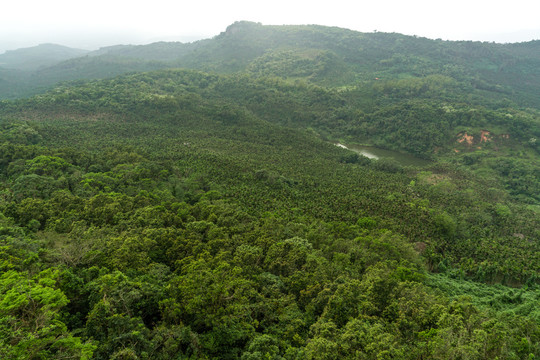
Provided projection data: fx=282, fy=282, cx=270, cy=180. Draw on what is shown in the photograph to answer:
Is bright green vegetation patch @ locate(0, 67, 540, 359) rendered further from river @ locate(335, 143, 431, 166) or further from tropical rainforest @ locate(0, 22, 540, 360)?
river @ locate(335, 143, 431, 166)

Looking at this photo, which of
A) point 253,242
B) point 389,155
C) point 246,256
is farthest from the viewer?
point 389,155

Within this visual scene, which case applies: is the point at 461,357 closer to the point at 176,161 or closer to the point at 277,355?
the point at 277,355

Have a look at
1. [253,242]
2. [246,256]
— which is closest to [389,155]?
[253,242]

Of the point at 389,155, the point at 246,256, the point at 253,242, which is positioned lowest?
the point at 389,155

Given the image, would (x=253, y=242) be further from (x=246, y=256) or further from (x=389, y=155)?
(x=389, y=155)

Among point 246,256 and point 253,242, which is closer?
point 246,256

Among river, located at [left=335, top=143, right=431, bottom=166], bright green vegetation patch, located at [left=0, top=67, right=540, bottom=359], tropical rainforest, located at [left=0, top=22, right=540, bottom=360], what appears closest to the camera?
bright green vegetation patch, located at [left=0, top=67, right=540, bottom=359]

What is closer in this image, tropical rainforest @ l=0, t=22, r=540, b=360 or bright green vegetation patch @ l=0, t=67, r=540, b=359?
bright green vegetation patch @ l=0, t=67, r=540, b=359

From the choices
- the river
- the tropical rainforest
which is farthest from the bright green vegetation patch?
the river
